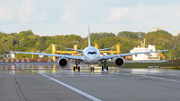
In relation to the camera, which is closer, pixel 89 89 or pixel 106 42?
pixel 89 89

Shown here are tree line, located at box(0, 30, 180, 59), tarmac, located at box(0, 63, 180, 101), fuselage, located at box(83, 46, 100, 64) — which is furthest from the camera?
tree line, located at box(0, 30, 180, 59)

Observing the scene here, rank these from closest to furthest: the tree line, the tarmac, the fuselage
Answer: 1. the tarmac
2. the fuselage
3. the tree line

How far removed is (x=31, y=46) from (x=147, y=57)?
7790cm

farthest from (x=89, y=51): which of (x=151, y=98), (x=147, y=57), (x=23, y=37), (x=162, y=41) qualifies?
(x=23, y=37)

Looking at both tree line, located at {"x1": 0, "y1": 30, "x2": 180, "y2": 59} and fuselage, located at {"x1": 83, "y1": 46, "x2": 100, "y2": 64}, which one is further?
tree line, located at {"x1": 0, "y1": 30, "x2": 180, "y2": 59}

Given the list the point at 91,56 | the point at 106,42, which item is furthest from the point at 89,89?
the point at 106,42

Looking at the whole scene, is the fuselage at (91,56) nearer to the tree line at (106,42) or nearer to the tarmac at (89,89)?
the tarmac at (89,89)

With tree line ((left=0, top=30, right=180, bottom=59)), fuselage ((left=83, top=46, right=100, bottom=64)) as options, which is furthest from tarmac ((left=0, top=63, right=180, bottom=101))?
tree line ((left=0, top=30, right=180, bottom=59))

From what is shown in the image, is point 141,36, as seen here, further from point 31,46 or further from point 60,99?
point 60,99

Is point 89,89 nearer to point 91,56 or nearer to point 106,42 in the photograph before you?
point 91,56

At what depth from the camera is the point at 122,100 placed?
12430 millimetres

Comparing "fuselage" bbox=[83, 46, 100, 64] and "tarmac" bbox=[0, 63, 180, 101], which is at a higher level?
"fuselage" bbox=[83, 46, 100, 64]

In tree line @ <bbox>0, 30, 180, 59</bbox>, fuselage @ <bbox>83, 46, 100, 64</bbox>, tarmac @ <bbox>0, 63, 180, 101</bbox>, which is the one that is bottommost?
tarmac @ <bbox>0, 63, 180, 101</bbox>

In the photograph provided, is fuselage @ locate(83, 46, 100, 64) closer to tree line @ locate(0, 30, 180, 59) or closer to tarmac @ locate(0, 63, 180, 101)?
tarmac @ locate(0, 63, 180, 101)
